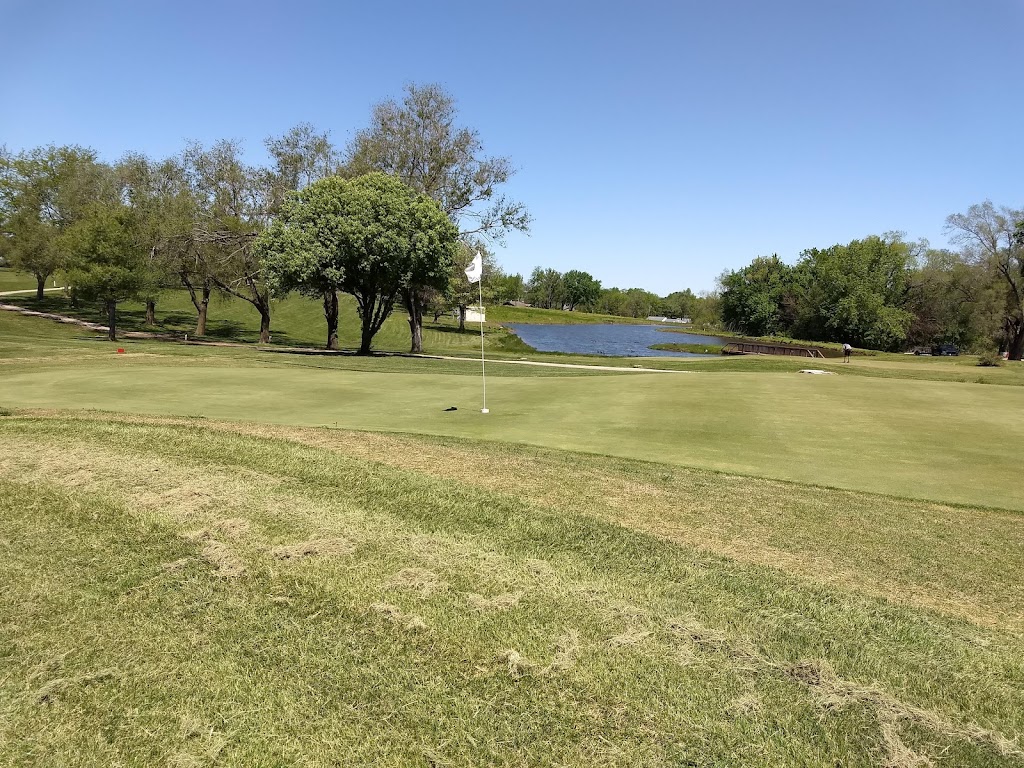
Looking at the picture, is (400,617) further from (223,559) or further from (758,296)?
(758,296)

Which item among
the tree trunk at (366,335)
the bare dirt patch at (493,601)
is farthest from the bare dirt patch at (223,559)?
the tree trunk at (366,335)

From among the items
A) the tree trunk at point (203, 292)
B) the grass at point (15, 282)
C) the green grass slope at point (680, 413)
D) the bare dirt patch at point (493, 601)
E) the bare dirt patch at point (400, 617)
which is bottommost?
the bare dirt patch at point (400, 617)

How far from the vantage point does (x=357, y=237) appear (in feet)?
91.2

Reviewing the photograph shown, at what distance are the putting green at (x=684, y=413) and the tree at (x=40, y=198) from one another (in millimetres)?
38679

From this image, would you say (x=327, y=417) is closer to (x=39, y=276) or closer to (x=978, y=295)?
(x=39, y=276)

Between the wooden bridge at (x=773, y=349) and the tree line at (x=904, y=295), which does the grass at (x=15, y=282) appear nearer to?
the wooden bridge at (x=773, y=349)

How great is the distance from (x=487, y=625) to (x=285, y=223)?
30.5m

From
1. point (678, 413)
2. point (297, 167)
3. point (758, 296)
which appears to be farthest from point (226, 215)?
point (758, 296)

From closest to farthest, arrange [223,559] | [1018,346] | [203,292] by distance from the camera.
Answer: [223,559] < [203,292] < [1018,346]

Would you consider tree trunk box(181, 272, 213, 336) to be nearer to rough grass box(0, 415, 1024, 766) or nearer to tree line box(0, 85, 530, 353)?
tree line box(0, 85, 530, 353)

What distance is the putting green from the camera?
8805 millimetres

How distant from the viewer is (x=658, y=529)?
6.21m

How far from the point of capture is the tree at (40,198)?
154ft

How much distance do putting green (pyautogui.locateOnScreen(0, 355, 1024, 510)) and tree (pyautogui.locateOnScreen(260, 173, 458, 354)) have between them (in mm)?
12010
